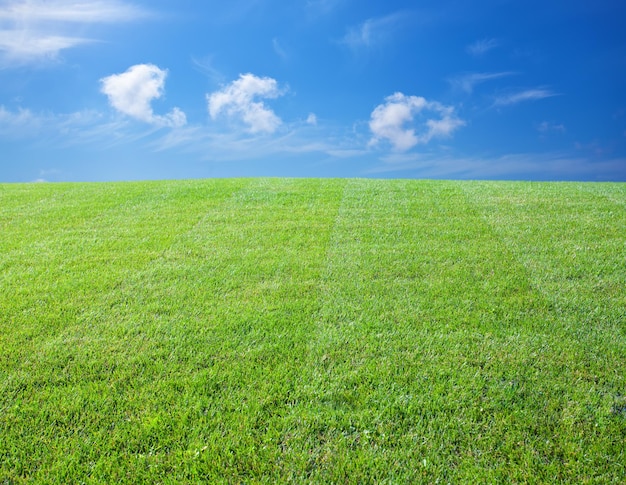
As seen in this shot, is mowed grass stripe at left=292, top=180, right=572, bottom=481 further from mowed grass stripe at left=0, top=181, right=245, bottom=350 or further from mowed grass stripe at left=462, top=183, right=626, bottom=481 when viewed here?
mowed grass stripe at left=0, top=181, right=245, bottom=350

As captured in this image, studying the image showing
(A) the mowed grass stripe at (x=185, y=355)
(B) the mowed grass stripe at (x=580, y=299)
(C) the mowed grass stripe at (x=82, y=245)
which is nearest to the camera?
(A) the mowed grass stripe at (x=185, y=355)

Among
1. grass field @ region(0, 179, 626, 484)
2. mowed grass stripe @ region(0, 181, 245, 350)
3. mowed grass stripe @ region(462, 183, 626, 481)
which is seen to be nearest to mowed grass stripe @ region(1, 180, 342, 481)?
grass field @ region(0, 179, 626, 484)

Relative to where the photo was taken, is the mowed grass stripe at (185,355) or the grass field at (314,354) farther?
the mowed grass stripe at (185,355)

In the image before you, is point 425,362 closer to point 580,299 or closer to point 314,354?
point 314,354

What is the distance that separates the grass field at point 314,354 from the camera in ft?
10.5

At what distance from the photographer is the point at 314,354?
441cm

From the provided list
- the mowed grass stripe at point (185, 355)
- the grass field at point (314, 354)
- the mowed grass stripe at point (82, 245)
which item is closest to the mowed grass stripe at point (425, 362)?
the grass field at point (314, 354)

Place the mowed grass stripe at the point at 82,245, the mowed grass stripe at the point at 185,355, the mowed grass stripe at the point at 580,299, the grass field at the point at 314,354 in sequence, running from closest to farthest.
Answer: the grass field at the point at 314,354, the mowed grass stripe at the point at 185,355, the mowed grass stripe at the point at 580,299, the mowed grass stripe at the point at 82,245

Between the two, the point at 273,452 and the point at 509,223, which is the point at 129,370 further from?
the point at 509,223

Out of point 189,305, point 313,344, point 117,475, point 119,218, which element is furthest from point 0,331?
point 119,218

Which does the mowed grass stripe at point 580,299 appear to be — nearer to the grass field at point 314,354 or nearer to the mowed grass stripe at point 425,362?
the grass field at point 314,354

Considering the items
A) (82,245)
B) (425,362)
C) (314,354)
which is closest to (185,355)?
→ (314,354)

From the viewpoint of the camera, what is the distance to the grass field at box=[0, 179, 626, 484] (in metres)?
3.19

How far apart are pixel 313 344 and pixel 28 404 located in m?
2.58
